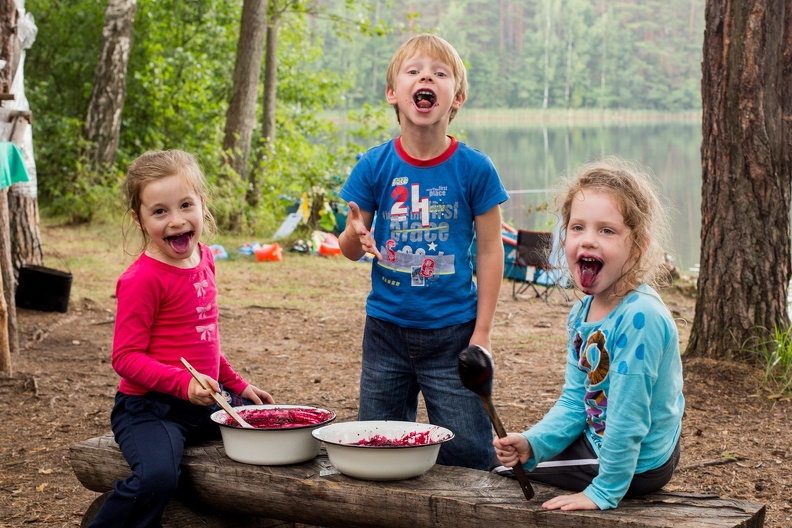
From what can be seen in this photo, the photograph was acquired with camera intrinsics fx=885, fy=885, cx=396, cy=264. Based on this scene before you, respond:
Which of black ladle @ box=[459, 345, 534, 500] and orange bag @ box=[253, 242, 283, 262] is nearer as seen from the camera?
black ladle @ box=[459, 345, 534, 500]

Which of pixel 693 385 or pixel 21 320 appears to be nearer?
pixel 693 385

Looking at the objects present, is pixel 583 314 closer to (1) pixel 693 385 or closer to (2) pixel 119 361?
(2) pixel 119 361

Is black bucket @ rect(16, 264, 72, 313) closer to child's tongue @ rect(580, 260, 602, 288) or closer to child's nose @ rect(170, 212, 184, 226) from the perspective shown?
child's nose @ rect(170, 212, 184, 226)

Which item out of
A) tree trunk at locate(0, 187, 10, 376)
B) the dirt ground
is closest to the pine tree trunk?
the dirt ground

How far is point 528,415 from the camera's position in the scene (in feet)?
15.7

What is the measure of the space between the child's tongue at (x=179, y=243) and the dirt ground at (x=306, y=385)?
1.33m

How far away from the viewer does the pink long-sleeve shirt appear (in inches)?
106

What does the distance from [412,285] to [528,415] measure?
211 cm

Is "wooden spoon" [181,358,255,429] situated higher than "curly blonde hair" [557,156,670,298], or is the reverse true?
"curly blonde hair" [557,156,670,298]

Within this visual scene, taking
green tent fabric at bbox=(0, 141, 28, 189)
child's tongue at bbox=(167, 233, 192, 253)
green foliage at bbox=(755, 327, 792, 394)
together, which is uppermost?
green tent fabric at bbox=(0, 141, 28, 189)

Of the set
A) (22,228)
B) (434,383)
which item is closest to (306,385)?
(434,383)

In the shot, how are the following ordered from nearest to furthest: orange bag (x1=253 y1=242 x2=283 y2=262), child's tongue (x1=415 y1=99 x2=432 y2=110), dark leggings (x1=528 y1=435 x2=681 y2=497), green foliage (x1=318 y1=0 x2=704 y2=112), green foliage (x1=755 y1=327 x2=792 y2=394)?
dark leggings (x1=528 y1=435 x2=681 y2=497)
child's tongue (x1=415 y1=99 x2=432 y2=110)
green foliage (x1=755 y1=327 x2=792 y2=394)
orange bag (x1=253 y1=242 x2=283 y2=262)
green foliage (x1=318 y1=0 x2=704 y2=112)

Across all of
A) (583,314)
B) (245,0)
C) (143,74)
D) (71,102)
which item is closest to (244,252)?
(245,0)

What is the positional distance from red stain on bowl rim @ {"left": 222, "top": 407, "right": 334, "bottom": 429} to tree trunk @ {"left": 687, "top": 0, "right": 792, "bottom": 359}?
3201 mm
